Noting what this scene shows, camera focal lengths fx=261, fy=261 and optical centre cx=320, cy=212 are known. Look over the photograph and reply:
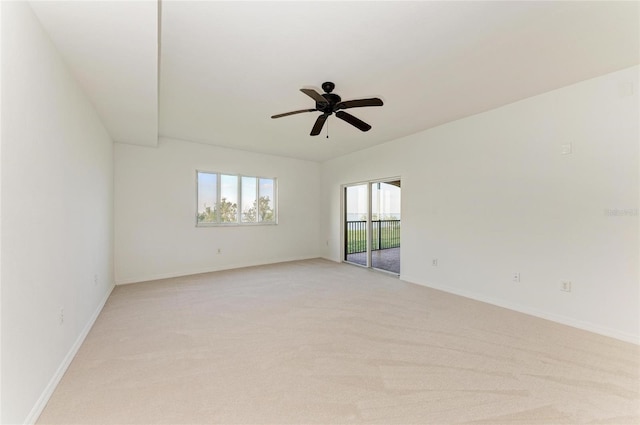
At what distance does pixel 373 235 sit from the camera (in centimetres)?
675

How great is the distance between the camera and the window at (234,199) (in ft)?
17.0

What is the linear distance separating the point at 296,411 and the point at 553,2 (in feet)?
10.1

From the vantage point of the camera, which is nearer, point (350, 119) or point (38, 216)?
point (38, 216)

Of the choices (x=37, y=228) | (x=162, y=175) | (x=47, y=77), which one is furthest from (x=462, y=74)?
(x=162, y=175)

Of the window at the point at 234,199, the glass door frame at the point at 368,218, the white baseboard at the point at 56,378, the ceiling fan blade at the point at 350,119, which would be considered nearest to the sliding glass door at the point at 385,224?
the glass door frame at the point at 368,218

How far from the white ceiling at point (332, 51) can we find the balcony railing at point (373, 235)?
328cm

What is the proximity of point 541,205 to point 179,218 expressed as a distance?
18.0 feet

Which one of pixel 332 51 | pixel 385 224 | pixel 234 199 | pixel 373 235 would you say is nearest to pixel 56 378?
pixel 332 51

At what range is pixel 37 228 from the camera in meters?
1.60

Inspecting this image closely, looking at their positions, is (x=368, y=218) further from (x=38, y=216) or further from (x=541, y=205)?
(x=38, y=216)

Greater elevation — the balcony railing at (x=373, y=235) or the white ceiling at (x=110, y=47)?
the white ceiling at (x=110, y=47)

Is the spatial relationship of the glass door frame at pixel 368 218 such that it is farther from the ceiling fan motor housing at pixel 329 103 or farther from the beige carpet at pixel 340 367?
the ceiling fan motor housing at pixel 329 103

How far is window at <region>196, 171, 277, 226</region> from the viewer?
517 centimetres

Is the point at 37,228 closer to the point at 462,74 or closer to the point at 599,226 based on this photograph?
the point at 462,74
